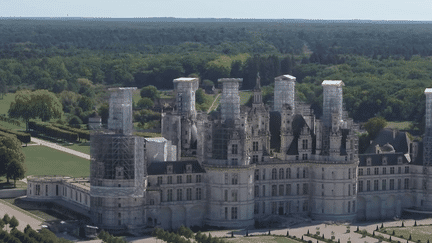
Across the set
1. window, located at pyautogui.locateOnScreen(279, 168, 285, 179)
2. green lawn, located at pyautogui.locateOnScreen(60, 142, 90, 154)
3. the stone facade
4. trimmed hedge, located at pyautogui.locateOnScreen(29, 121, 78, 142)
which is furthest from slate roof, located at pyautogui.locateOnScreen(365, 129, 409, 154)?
trimmed hedge, located at pyautogui.locateOnScreen(29, 121, 78, 142)

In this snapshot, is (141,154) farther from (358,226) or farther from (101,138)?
(358,226)

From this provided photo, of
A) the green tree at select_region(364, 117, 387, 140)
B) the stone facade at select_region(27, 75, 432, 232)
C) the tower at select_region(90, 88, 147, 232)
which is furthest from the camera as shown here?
the green tree at select_region(364, 117, 387, 140)

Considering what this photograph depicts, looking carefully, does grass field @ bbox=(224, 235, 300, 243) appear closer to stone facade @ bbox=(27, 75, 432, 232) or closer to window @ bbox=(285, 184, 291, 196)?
stone facade @ bbox=(27, 75, 432, 232)

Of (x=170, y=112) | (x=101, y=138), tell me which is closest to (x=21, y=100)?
(x=170, y=112)

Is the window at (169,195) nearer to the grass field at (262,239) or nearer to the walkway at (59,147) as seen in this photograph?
the grass field at (262,239)

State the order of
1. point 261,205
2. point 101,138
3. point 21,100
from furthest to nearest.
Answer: point 21,100, point 261,205, point 101,138

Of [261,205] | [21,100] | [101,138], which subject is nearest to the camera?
[101,138]

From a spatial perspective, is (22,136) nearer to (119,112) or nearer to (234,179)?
(119,112)
